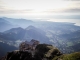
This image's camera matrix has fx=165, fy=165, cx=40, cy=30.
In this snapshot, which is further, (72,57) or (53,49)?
(53,49)

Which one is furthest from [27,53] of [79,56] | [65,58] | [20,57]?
[79,56]

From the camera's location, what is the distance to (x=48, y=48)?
17412 cm

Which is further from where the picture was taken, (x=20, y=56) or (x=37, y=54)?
(x=20, y=56)

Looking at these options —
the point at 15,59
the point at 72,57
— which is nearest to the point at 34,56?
the point at 15,59

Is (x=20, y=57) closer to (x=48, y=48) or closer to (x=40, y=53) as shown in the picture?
(x=40, y=53)

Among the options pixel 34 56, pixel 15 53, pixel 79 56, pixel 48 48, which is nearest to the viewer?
pixel 79 56

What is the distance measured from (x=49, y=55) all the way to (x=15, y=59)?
1299 inches

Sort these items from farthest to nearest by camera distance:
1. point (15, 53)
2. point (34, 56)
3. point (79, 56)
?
point (15, 53) → point (34, 56) → point (79, 56)

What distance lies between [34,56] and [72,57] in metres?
35.2

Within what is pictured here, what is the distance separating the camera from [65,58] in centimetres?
14150

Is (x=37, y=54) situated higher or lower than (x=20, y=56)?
higher

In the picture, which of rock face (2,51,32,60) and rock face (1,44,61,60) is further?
rock face (2,51,32,60)

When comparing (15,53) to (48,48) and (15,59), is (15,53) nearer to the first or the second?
(15,59)

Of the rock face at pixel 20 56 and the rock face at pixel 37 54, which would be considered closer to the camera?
the rock face at pixel 37 54
